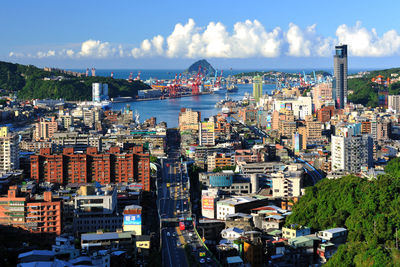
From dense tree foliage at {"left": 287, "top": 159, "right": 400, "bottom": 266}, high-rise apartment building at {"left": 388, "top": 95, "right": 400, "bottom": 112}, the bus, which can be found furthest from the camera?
high-rise apartment building at {"left": 388, "top": 95, "right": 400, "bottom": 112}

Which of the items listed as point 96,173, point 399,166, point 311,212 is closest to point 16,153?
point 96,173

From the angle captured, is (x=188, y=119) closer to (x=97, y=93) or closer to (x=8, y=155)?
(x=8, y=155)

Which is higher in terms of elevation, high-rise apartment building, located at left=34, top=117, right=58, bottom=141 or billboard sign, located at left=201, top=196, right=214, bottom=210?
high-rise apartment building, located at left=34, top=117, right=58, bottom=141

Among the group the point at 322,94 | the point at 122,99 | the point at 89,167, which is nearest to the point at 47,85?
the point at 122,99

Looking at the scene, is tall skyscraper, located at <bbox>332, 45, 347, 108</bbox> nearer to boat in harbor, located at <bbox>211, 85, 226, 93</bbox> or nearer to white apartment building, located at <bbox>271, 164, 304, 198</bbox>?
white apartment building, located at <bbox>271, 164, 304, 198</bbox>

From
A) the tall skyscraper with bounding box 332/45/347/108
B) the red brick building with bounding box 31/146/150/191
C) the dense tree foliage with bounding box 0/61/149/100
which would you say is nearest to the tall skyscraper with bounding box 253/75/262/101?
the tall skyscraper with bounding box 332/45/347/108

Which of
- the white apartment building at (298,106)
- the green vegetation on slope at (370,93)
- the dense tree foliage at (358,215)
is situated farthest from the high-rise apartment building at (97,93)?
the dense tree foliage at (358,215)

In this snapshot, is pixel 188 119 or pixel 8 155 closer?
pixel 8 155
